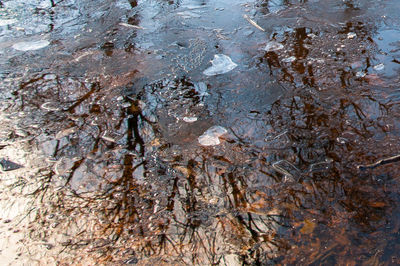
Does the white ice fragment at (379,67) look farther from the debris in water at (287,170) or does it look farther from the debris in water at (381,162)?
the debris in water at (287,170)

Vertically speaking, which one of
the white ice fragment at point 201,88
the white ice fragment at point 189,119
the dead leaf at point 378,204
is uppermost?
the white ice fragment at point 201,88

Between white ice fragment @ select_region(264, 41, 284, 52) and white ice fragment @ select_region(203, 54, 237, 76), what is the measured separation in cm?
48

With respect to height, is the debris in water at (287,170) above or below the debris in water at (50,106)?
above

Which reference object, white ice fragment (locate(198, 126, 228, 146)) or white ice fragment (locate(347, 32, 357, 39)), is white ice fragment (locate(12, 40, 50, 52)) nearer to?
white ice fragment (locate(198, 126, 228, 146))

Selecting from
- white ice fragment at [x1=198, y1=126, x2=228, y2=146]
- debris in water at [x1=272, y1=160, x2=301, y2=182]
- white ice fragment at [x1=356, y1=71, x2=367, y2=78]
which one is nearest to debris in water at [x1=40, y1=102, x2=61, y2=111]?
white ice fragment at [x1=198, y1=126, x2=228, y2=146]

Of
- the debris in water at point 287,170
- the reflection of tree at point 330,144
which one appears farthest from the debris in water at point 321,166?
the debris in water at point 287,170

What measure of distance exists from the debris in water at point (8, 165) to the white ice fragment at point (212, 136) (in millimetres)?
1465

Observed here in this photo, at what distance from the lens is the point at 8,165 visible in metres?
2.89

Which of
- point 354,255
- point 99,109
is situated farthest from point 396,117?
point 99,109

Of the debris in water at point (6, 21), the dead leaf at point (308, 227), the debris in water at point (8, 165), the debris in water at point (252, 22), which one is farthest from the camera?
the debris in water at point (6, 21)

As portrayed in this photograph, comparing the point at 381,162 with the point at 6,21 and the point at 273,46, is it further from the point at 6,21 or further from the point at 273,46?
the point at 6,21

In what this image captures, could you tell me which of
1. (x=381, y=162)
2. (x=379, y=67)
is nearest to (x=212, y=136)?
(x=381, y=162)

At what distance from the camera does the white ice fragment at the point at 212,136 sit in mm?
2914

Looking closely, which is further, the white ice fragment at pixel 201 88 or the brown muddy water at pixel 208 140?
the white ice fragment at pixel 201 88
